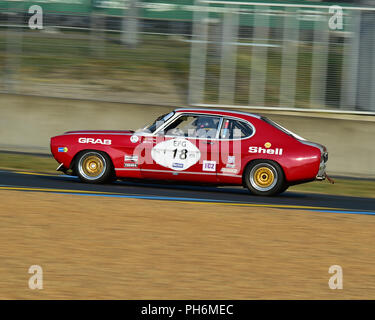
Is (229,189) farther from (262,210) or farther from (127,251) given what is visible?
(127,251)

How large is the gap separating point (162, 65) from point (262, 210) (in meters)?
9.38

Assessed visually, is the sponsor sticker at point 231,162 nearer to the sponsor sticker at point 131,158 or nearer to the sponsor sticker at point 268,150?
the sponsor sticker at point 268,150

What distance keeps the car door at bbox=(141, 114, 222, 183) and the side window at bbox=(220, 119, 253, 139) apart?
0.38ft

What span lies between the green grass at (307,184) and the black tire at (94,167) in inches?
92.9

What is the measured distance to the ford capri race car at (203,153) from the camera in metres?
11.3

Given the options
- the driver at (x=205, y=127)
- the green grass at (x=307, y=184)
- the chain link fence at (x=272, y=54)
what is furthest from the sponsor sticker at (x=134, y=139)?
the chain link fence at (x=272, y=54)

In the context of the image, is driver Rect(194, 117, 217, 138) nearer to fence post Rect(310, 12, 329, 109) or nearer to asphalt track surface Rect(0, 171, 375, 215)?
asphalt track surface Rect(0, 171, 375, 215)

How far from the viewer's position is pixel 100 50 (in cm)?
1872

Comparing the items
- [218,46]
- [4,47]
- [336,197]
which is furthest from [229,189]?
[4,47]

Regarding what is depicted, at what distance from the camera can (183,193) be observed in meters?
11.6

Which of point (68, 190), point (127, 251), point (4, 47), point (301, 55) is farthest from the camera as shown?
point (4, 47)

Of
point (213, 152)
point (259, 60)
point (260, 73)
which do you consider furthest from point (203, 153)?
point (259, 60)

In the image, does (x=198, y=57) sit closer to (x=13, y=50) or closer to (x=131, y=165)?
(x=13, y=50)

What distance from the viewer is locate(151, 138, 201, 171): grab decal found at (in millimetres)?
11383
